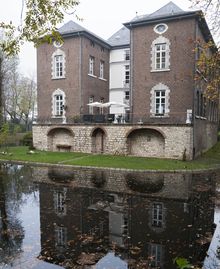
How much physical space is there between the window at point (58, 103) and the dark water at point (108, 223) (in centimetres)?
1173

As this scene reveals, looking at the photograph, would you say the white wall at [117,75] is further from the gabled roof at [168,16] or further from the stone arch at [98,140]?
the stone arch at [98,140]

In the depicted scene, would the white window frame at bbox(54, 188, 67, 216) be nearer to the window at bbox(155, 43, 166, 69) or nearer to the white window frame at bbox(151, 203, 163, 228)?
the white window frame at bbox(151, 203, 163, 228)

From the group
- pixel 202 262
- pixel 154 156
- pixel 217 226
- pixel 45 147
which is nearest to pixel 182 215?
pixel 217 226

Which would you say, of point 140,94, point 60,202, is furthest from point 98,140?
point 60,202

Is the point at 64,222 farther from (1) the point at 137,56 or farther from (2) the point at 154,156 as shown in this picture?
(1) the point at 137,56

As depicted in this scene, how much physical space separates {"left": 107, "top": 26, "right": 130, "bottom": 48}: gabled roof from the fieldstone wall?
442 inches

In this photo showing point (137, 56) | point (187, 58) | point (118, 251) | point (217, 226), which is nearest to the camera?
point (118, 251)

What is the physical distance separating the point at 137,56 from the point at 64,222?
15.7 meters

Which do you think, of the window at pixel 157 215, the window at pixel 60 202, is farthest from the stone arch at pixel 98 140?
the window at pixel 157 215

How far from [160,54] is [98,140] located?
7.85 meters

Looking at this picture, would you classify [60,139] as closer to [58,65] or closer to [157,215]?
[58,65]

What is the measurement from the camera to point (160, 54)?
19203mm

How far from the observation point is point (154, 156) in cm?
1856

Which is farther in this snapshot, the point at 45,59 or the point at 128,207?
the point at 45,59
